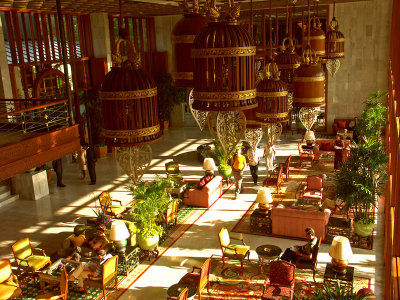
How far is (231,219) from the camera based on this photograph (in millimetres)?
11812

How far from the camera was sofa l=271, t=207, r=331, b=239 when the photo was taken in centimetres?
1024

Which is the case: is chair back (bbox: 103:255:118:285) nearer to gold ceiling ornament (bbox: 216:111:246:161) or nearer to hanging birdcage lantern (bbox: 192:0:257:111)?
gold ceiling ornament (bbox: 216:111:246:161)

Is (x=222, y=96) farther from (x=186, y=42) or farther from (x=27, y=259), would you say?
(x=27, y=259)

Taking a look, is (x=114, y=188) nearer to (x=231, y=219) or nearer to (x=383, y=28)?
(x=231, y=219)

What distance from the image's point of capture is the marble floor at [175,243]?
9020mm

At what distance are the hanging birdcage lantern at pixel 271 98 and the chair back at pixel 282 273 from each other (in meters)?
3.69

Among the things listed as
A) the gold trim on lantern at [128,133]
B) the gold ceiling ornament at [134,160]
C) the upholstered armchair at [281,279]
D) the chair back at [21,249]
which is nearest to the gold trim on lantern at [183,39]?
the gold trim on lantern at [128,133]

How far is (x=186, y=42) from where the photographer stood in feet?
12.7

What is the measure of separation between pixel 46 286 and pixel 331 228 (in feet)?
21.8

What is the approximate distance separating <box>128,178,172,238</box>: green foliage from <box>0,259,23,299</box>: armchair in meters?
2.75

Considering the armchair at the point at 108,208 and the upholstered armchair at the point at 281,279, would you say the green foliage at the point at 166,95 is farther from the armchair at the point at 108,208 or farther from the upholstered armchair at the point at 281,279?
the upholstered armchair at the point at 281,279

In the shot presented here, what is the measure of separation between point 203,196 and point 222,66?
32.4 ft

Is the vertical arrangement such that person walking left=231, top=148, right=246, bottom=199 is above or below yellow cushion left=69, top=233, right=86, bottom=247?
above

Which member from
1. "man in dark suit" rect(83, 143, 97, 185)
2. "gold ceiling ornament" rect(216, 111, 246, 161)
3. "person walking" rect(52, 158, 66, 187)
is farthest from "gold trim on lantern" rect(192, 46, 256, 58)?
"person walking" rect(52, 158, 66, 187)
